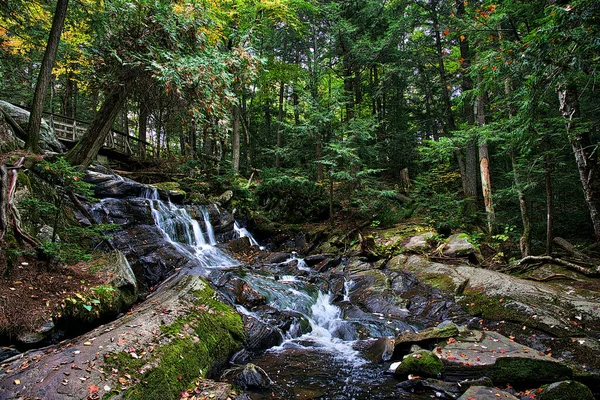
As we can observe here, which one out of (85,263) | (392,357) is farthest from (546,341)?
(85,263)

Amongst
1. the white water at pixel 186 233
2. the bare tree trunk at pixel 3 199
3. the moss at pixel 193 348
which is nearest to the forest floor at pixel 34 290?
Answer: the bare tree trunk at pixel 3 199

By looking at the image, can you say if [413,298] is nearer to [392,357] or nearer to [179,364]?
[392,357]

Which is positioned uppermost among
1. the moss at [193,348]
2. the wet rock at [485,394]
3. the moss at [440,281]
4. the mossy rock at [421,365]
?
the moss at [193,348]

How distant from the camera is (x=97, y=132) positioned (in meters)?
9.04

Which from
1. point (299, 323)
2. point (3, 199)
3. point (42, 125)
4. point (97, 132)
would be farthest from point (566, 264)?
point (42, 125)

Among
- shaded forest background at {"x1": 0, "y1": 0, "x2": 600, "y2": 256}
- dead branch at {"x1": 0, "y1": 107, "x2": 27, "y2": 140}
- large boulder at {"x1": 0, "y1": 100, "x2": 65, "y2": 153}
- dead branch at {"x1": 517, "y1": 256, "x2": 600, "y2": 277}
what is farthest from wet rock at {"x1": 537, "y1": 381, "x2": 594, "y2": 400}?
large boulder at {"x1": 0, "y1": 100, "x2": 65, "y2": 153}

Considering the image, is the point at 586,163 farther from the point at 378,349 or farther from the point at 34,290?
the point at 34,290

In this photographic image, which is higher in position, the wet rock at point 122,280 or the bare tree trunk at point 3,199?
the bare tree trunk at point 3,199

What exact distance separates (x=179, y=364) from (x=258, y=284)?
14.8 feet

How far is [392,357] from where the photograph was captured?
18.0 feet

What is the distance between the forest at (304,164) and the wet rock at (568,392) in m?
0.51

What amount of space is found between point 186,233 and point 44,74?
658 cm

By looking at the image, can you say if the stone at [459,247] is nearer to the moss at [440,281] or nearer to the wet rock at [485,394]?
the moss at [440,281]

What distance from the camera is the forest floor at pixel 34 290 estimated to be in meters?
4.34
